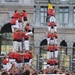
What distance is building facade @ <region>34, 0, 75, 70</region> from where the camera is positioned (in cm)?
5903

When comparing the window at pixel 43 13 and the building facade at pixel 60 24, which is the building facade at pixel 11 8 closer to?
the building facade at pixel 60 24

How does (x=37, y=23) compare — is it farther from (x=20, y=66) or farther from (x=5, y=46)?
(x=20, y=66)

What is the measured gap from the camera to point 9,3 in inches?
2205

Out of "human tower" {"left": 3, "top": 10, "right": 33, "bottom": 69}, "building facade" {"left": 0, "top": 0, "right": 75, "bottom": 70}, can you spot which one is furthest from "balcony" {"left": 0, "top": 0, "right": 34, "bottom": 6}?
"human tower" {"left": 3, "top": 10, "right": 33, "bottom": 69}

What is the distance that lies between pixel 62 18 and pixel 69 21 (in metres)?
1.22

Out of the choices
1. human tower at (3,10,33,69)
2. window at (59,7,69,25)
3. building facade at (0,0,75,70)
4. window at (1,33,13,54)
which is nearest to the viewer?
human tower at (3,10,33,69)

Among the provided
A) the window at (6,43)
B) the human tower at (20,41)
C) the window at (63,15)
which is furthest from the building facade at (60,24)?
the human tower at (20,41)

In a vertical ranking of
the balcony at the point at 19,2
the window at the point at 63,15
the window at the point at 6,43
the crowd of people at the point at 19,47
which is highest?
the balcony at the point at 19,2

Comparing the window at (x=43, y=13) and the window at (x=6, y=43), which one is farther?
the window at (x=43, y=13)

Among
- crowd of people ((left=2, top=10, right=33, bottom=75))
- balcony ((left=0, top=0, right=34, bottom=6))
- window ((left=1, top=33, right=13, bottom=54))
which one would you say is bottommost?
window ((left=1, top=33, right=13, bottom=54))

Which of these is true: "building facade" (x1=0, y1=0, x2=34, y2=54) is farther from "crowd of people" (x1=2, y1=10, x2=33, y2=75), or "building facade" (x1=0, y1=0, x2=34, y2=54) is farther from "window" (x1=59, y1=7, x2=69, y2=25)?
"crowd of people" (x1=2, y1=10, x2=33, y2=75)

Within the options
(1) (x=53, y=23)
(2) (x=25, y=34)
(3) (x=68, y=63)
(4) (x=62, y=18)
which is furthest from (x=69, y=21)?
(2) (x=25, y=34)

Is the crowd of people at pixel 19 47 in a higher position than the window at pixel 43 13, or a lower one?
lower

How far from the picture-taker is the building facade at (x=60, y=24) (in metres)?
59.0
